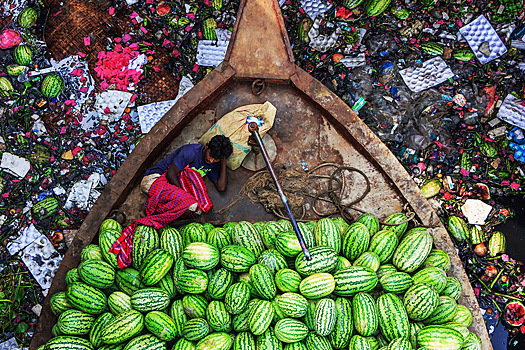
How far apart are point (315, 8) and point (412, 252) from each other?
3798 millimetres

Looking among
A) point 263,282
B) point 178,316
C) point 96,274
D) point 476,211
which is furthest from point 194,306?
point 476,211

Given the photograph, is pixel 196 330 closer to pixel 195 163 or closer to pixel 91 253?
pixel 91 253

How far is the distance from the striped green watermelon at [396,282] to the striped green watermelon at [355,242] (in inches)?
11.3

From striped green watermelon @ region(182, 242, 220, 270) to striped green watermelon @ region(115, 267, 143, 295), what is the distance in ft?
1.35

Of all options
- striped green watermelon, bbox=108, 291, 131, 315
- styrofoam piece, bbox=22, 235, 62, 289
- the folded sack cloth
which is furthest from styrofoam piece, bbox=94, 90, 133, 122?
striped green watermelon, bbox=108, 291, 131, 315

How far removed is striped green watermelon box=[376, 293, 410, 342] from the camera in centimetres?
291

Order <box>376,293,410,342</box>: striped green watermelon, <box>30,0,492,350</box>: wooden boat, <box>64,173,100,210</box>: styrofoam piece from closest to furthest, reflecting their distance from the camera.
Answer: <box>376,293,410,342</box>: striped green watermelon
<box>30,0,492,350</box>: wooden boat
<box>64,173,100,210</box>: styrofoam piece

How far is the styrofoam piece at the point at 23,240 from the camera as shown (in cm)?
493

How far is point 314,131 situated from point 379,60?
6.47ft

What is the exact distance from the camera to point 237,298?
9.66 ft

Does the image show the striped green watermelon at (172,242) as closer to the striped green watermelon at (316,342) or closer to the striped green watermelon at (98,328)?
the striped green watermelon at (98,328)

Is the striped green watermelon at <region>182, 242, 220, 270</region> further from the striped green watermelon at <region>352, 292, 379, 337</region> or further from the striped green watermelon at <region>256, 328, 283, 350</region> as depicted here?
the striped green watermelon at <region>352, 292, 379, 337</region>

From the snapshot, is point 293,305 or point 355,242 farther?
point 355,242

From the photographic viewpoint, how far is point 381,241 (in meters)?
3.31
